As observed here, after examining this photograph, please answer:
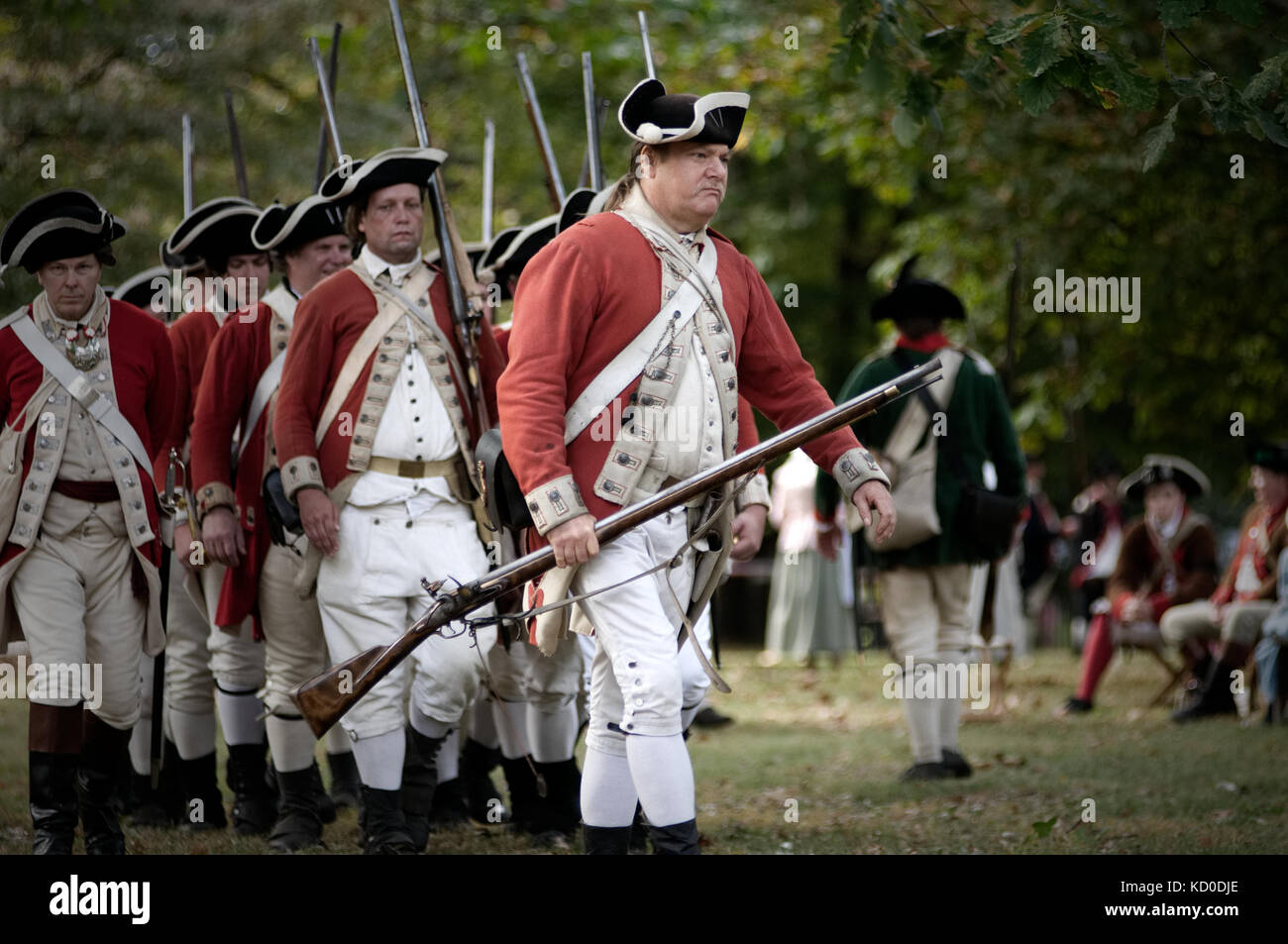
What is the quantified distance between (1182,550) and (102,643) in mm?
8283

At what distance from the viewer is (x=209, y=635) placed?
7.38 m

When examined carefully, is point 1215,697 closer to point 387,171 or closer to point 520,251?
point 520,251

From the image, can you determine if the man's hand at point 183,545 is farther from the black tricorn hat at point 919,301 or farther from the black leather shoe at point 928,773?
the black tricorn hat at point 919,301

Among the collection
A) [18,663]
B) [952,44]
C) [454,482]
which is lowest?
[18,663]

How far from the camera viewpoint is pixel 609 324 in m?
5.01

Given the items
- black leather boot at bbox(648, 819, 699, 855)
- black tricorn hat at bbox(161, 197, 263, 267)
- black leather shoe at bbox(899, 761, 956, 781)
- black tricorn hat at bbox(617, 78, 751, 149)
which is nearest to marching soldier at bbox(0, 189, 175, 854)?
black tricorn hat at bbox(161, 197, 263, 267)

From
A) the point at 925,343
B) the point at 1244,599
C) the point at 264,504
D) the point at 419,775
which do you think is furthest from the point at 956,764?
the point at 264,504

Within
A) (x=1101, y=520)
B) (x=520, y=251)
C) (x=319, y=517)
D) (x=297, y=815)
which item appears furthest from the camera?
(x=1101, y=520)

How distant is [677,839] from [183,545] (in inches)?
129

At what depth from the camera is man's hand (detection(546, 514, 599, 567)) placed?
4.71m

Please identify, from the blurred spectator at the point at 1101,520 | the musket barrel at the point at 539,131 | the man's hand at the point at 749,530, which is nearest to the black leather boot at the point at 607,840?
the man's hand at the point at 749,530

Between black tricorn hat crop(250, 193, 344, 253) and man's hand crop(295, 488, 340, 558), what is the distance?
1.29 m

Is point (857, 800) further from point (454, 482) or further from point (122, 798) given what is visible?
point (122, 798)
